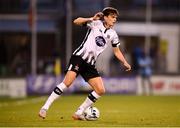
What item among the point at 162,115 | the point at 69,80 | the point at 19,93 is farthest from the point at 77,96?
the point at 69,80

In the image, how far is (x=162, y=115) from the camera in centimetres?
1791

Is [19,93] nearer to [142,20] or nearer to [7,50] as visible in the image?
[7,50]

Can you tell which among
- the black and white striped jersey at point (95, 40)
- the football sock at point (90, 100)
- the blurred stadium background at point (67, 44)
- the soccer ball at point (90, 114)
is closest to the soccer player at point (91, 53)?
the black and white striped jersey at point (95, 40)

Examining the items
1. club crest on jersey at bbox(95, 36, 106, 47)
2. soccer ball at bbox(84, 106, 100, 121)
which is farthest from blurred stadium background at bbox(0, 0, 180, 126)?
club crest on jersey at bbox(95, 36, 106, 47)

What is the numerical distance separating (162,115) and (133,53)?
15.8m

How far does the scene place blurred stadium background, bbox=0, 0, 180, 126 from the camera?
31.1m

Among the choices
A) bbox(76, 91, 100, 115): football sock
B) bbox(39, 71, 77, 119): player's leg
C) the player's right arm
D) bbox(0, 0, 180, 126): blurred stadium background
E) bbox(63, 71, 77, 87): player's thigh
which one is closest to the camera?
Answer: the player's right arm

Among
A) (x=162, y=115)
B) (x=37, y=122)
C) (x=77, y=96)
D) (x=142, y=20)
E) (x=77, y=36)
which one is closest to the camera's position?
(x=37, y=122)

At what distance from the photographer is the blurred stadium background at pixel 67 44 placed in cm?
3111

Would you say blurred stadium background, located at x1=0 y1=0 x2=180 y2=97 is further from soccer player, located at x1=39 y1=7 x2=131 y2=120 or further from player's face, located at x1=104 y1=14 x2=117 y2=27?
player's face, located at x1=104 y1=14 x2=117 y2=27

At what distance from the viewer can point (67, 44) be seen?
31.2m

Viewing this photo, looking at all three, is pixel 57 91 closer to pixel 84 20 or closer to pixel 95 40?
pixel 95 40

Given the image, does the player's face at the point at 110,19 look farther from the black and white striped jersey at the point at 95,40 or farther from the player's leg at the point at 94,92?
the player's leg at the point at 94,92

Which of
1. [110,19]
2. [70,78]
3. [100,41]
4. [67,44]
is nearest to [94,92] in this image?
[70,78]
